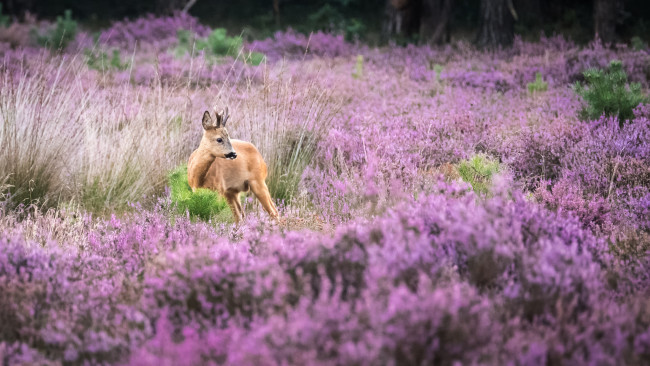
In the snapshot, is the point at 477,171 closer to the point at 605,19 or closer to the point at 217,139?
the point at 217,139

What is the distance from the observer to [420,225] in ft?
9.08

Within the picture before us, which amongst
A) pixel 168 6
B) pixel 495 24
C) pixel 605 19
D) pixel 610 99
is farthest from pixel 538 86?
pixel 168 6

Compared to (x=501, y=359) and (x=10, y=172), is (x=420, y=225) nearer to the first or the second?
(x=501, y=359)

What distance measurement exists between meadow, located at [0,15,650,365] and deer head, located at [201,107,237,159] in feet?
1.29

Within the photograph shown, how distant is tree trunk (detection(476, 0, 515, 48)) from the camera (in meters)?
12.3

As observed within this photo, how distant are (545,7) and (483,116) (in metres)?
14.0

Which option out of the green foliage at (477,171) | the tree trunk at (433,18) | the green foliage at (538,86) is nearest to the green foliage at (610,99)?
the green foliage at (477,171)

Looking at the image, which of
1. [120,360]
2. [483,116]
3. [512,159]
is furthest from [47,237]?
[483,116]

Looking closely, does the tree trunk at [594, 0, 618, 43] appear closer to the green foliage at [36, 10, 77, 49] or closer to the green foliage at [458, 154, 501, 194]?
the green foliage at [458, 154, 501, 194]

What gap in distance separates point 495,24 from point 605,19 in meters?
2.14

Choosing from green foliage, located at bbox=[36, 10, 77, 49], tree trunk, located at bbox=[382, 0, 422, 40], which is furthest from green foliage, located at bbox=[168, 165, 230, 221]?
tree trunk, located at bbox=[382, 0, 422, 40]

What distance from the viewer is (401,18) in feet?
53.2

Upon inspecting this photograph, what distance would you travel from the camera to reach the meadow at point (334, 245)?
1.99 metres

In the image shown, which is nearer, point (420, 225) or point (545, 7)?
point (420, 225)
